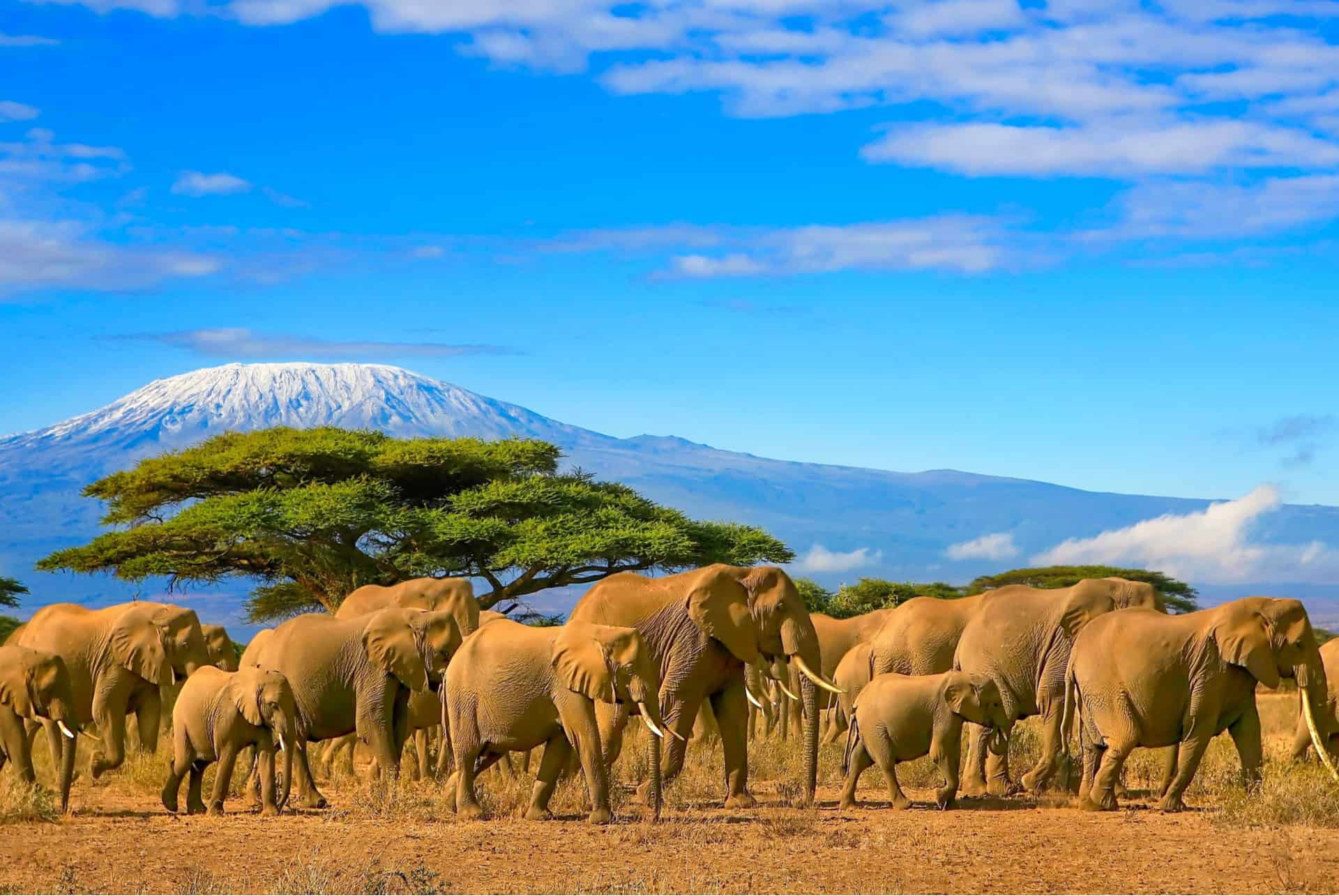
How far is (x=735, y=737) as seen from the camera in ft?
48.2

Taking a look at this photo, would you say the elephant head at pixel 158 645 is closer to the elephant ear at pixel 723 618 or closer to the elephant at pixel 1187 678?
the elephant ear at pixel 723 618

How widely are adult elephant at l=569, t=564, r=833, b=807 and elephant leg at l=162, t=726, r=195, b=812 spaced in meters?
3.65

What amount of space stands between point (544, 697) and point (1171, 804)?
17.9 feet

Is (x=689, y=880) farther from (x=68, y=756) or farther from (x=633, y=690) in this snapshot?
(x=68, y=756)

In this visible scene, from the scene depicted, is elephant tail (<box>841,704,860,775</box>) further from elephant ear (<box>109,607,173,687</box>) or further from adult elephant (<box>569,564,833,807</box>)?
elephant ear (<box>109,607,173,687</box>)

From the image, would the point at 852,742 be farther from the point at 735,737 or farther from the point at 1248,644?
the point at 1248,644

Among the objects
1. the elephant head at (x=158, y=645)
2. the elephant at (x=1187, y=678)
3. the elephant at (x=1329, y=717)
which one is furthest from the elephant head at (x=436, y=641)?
the elephant at (x=1329, y=717)

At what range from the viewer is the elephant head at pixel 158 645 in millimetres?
16625

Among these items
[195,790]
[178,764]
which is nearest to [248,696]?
[178,764]

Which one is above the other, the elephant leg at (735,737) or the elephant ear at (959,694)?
the elephant ear at (959,694)

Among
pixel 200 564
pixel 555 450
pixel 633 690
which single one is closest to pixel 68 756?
pixel 633 690

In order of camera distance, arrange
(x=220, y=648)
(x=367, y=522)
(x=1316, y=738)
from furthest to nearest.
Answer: (x=367, y=522) < (x=220, y=648) < (x=1316, y=738)

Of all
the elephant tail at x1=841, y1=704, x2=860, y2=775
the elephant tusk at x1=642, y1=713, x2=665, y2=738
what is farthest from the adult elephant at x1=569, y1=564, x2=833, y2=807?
the elephant tusk at x1=642, y1=713, x2=665, y2=738

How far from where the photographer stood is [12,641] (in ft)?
59.3
